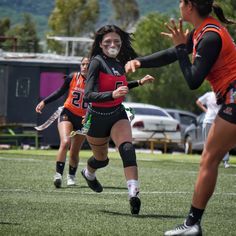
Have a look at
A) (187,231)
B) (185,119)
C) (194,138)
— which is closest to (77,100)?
(187,231)

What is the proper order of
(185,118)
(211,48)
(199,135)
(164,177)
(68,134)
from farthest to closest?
(185,118)
(199,135)
(164,177)
(68,134)
(211,48)

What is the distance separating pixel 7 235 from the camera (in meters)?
8.82

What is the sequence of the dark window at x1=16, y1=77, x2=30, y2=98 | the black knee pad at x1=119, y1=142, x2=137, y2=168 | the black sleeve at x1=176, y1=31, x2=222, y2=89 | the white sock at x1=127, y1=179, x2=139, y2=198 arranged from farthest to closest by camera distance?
the dark window at x1=16, y1=77, x2=30, y2=98
the black knee pad at x1=119, y1=142, x2=137, y2=168
the white sock at x1=127, y1=179, x2=139, y2=198
the black sleeve at x1=176, y1=31, x2=222, y2=89

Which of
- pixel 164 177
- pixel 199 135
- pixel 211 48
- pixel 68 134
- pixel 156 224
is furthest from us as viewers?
pixel 199 135

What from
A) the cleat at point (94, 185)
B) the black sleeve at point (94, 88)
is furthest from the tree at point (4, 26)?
the black sleeve at point (94, 88)

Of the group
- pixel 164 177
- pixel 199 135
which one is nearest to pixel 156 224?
pixel 164 177

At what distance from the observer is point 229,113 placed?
873 cm

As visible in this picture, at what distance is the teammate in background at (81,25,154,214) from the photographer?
1123 cm

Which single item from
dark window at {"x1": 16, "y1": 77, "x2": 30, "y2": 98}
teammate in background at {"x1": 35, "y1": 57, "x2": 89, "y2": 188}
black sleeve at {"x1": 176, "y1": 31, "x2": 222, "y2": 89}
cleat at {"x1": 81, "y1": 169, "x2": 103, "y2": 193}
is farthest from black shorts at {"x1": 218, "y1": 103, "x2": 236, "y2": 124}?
dark window at {"x1": 16, "y1": 77, "x2": 30, "y2": 98}

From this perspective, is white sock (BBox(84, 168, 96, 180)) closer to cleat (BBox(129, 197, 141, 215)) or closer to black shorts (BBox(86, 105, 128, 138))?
Result: black shorts (BBox(86, 105, 128, 138))

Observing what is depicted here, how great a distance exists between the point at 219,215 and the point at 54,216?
5.74ft

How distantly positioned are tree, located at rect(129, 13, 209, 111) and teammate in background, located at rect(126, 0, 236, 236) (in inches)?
1641

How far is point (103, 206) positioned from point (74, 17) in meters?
65.4

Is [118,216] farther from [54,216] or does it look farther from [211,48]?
[211,48]
